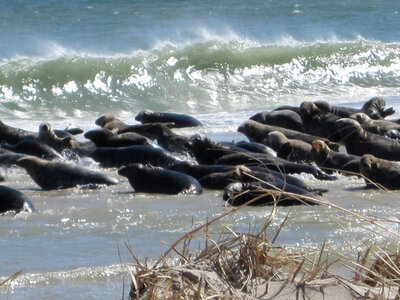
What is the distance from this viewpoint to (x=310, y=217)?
6.05 metres

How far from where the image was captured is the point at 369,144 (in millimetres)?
9422

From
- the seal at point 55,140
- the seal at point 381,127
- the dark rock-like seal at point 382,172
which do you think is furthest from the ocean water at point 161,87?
the seal at point 381,127

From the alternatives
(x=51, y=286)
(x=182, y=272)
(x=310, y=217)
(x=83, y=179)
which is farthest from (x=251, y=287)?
(x=83, y=179)

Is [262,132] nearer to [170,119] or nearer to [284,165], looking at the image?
[284,165]

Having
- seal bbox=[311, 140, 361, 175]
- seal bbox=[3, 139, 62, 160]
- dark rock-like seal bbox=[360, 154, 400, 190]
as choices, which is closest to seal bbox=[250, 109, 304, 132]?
seal bbox=[311, 140, 361, 175]

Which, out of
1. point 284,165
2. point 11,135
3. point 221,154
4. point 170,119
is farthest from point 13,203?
point 170,119

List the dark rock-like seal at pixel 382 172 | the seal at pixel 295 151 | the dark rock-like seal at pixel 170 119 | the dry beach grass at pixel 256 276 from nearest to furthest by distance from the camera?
the dry beach grass at pixel 256 276
the dark rock-like seal at pixel 382 172
the seal at pixel 295 151
the dark rock-like seal at pixel 170 119

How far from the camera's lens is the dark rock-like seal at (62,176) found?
26.0 ft

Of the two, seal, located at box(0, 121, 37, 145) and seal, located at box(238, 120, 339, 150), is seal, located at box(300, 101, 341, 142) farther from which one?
seal, located at box(0, 121, 37, 145)

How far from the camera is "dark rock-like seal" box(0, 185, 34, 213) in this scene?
6.53 m

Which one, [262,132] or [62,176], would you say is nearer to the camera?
[62,176]

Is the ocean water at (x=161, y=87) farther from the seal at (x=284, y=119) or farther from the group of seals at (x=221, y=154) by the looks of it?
the seal at (x=284, y=119)

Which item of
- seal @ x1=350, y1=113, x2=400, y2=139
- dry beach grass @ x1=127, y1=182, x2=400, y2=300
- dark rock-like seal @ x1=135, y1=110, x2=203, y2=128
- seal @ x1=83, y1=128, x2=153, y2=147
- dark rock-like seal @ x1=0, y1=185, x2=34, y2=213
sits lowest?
dark rock-like seal @ x1=135, y1=110, x2=203, y2=128

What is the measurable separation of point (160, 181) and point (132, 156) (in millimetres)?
1433
